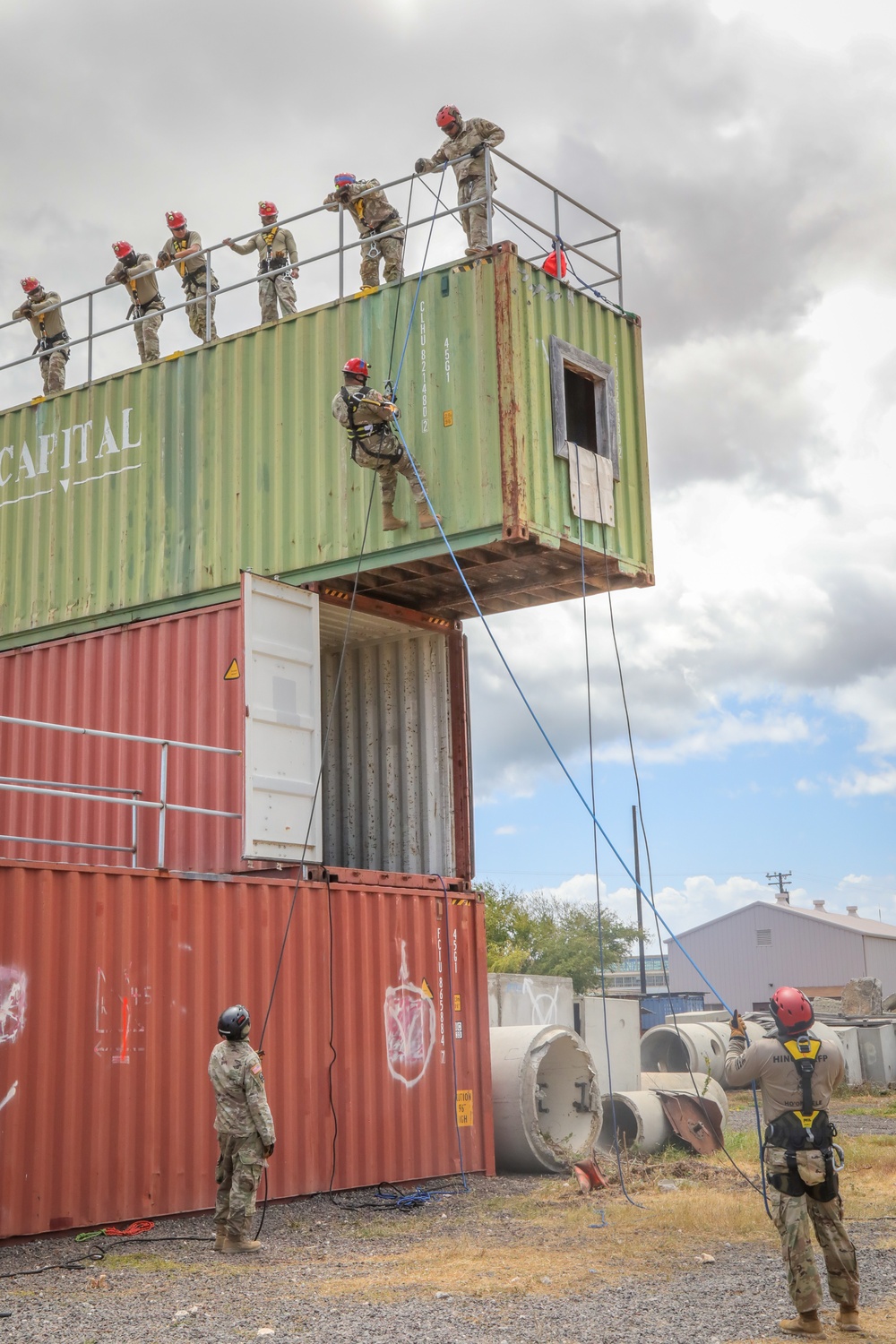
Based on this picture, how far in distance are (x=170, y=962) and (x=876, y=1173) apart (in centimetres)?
753

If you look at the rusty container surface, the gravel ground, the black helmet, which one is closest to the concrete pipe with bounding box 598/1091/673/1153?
the rusty container surface

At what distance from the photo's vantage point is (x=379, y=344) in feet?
43.0

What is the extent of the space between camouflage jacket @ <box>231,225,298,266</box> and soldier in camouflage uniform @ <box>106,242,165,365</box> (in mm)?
1272

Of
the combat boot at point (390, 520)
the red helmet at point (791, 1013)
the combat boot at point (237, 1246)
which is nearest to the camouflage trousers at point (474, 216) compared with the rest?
the combat boot at point (390, 520)

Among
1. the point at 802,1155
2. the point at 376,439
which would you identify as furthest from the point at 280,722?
the point at 802,1155

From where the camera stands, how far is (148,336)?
50.5 ft

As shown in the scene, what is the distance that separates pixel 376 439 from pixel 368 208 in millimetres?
3172

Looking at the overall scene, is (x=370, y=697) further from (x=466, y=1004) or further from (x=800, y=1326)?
(x=800, y=1326)

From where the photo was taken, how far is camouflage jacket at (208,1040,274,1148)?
909 centimetres

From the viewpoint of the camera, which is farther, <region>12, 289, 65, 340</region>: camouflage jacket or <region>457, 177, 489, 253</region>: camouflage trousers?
<region>12, 289, 65, 340</region>: camouflage jacket

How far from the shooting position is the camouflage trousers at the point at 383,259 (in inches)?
535

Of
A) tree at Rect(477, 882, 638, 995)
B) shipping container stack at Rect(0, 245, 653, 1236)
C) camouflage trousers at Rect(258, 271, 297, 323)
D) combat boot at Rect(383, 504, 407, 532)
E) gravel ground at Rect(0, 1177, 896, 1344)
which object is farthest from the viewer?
tree at Rect(477, 882, 638, 995)

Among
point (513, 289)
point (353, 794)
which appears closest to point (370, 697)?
point (353, 794)

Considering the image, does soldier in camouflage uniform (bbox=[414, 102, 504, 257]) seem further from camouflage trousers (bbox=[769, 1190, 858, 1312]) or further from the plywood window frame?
camouflage trousers (bbox=[769, 1190, 858, 1312])
